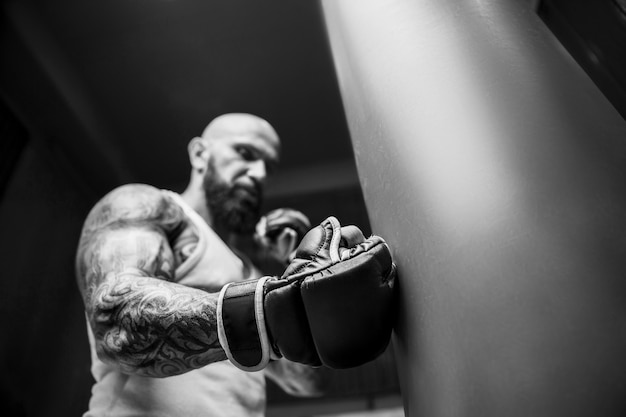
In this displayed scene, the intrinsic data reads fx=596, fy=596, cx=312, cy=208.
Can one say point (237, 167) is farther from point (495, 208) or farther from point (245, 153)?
point (495, 208)

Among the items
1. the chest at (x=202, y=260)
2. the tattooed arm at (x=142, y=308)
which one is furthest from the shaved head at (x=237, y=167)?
the tattooed arm at (x=142, y=308)

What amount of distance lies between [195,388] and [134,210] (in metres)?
0.42

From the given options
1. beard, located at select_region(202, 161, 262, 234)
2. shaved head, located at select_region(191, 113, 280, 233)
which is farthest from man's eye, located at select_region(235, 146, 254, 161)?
beard, located at select_region(202, 161, 262, 234)

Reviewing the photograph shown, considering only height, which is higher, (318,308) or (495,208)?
(495,208)

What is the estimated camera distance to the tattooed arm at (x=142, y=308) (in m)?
0.92

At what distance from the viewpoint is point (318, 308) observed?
760 millimetres

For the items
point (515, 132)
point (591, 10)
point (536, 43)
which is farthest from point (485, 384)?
point (591, 10)

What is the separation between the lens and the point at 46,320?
226 centimetres

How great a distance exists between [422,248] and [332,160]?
232 cm

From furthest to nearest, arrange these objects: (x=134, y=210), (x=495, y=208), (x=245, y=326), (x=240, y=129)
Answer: (x=240, y=129) → (x=134, y=210) → (x=245, y=326) → (x=495, y=208)

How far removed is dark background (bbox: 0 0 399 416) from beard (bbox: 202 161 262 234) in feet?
2.50

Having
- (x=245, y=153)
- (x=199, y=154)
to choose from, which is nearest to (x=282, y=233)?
(x=245, y=153)

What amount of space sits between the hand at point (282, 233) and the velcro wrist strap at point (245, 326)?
0.91 metres

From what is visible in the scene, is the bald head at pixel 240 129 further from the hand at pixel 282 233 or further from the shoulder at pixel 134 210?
the shoulder at pixel 134 210
